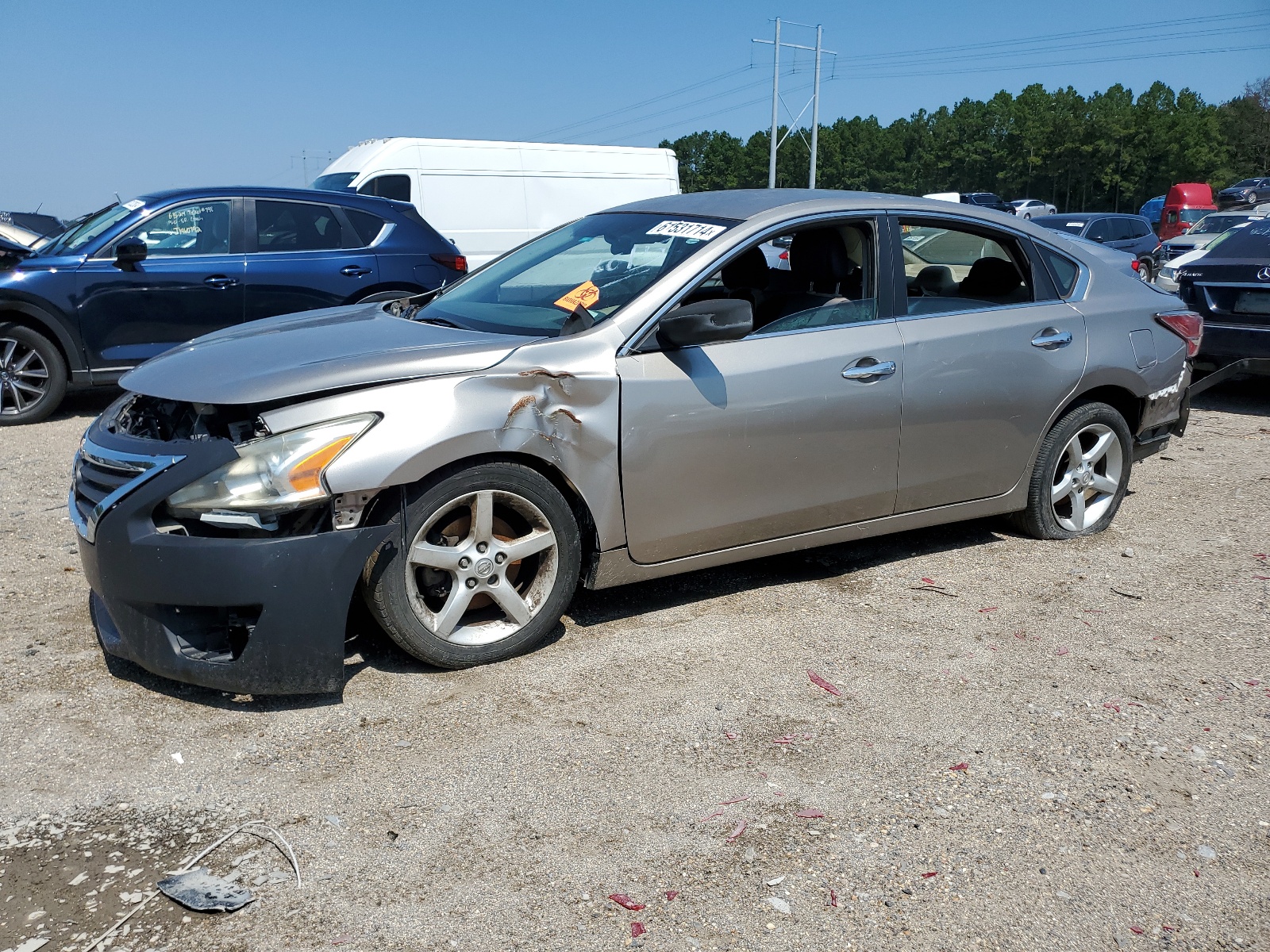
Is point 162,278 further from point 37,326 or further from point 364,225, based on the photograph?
point 364,225

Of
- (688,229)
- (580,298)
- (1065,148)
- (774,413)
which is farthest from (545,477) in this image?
(1065,148)

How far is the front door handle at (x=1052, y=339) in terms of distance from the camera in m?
4.96

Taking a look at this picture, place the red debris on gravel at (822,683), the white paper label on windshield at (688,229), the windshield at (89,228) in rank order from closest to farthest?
the red debris on gravel at (822,683) → the white paper label on windshield at (688,229) → the windshield at (89,228)

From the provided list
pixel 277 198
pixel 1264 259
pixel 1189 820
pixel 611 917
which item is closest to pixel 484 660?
pixel 611 917

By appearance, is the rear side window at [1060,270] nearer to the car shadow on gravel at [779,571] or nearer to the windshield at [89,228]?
the car shadow on gravel at [779,571]

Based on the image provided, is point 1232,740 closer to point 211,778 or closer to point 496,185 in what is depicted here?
point 211,778

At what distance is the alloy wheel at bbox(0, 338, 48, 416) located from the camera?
8.11 metres

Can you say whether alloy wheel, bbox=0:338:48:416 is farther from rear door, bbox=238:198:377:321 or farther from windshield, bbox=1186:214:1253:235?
windshield, bbox=1186:214:1253:235

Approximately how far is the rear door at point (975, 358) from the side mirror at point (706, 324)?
3.10ft

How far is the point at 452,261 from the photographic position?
9180mm

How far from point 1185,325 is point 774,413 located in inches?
109

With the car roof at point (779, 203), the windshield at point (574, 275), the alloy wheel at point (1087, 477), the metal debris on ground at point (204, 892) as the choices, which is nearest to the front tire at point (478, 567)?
the windshield at point (574, 275)

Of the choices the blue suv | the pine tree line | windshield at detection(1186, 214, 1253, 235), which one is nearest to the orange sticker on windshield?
the blue suv

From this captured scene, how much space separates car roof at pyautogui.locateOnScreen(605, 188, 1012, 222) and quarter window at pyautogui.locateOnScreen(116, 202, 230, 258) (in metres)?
4.68
